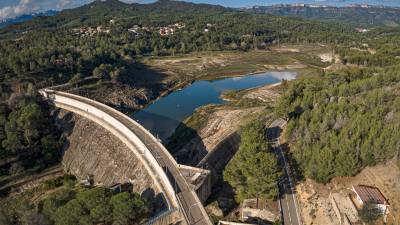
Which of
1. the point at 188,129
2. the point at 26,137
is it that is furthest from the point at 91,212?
the point at 188,129

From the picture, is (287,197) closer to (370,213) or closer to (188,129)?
(370,213)

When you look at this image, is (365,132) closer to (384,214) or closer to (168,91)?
(384,214)

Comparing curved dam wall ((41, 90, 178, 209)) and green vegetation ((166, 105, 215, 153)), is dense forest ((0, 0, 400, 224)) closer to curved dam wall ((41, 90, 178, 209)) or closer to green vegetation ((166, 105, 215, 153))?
curved dam wall ((41, 90, 178, 209))

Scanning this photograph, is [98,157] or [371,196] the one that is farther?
[98,157]

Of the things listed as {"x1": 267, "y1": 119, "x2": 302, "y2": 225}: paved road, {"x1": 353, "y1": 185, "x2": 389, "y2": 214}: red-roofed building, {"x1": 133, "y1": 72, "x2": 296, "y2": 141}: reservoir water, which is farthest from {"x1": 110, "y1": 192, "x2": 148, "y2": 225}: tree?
{"x1": 133, "y1": 72, "x2": 296, "y2": 141}: reservoir water

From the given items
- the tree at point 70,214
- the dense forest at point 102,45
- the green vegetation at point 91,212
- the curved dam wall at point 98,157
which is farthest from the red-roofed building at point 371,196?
the dense forest at point 102,45

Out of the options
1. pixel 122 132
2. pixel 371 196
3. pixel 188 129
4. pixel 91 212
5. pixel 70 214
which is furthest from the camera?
pixel 188 129
